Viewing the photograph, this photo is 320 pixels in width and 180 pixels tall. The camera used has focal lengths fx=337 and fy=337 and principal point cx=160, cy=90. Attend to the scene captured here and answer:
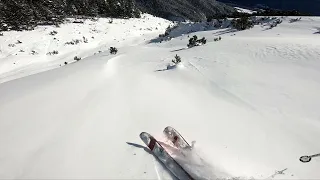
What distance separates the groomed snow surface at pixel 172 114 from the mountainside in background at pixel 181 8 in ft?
179

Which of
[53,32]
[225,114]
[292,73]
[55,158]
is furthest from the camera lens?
[53,32]

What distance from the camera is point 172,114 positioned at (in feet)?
29.2

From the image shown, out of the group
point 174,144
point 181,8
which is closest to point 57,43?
point 174,144

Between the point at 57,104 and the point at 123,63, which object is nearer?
the point at 57,104

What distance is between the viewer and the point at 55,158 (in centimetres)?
→ 660

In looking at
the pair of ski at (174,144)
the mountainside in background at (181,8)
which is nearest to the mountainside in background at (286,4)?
the mountainside in background at (181,8)

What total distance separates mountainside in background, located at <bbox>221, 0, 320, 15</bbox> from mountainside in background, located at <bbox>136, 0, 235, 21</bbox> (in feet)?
36.4

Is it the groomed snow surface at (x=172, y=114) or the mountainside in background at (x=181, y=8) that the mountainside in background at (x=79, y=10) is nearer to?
the mountainside in background at (x=181, y=8)

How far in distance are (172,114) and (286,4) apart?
254 ft

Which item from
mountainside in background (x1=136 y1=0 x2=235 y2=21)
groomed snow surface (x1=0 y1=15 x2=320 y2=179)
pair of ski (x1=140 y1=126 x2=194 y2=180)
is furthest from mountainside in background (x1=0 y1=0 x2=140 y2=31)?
pair of ski (x1=140 y1=126 x2=194 y2=180)

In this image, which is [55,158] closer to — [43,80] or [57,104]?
[57,104]

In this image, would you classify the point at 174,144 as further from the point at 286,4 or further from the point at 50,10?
the point at 286,4

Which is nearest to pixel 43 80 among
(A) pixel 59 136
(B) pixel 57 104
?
(B) pixel 57 104

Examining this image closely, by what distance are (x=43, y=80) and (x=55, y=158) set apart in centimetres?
591
